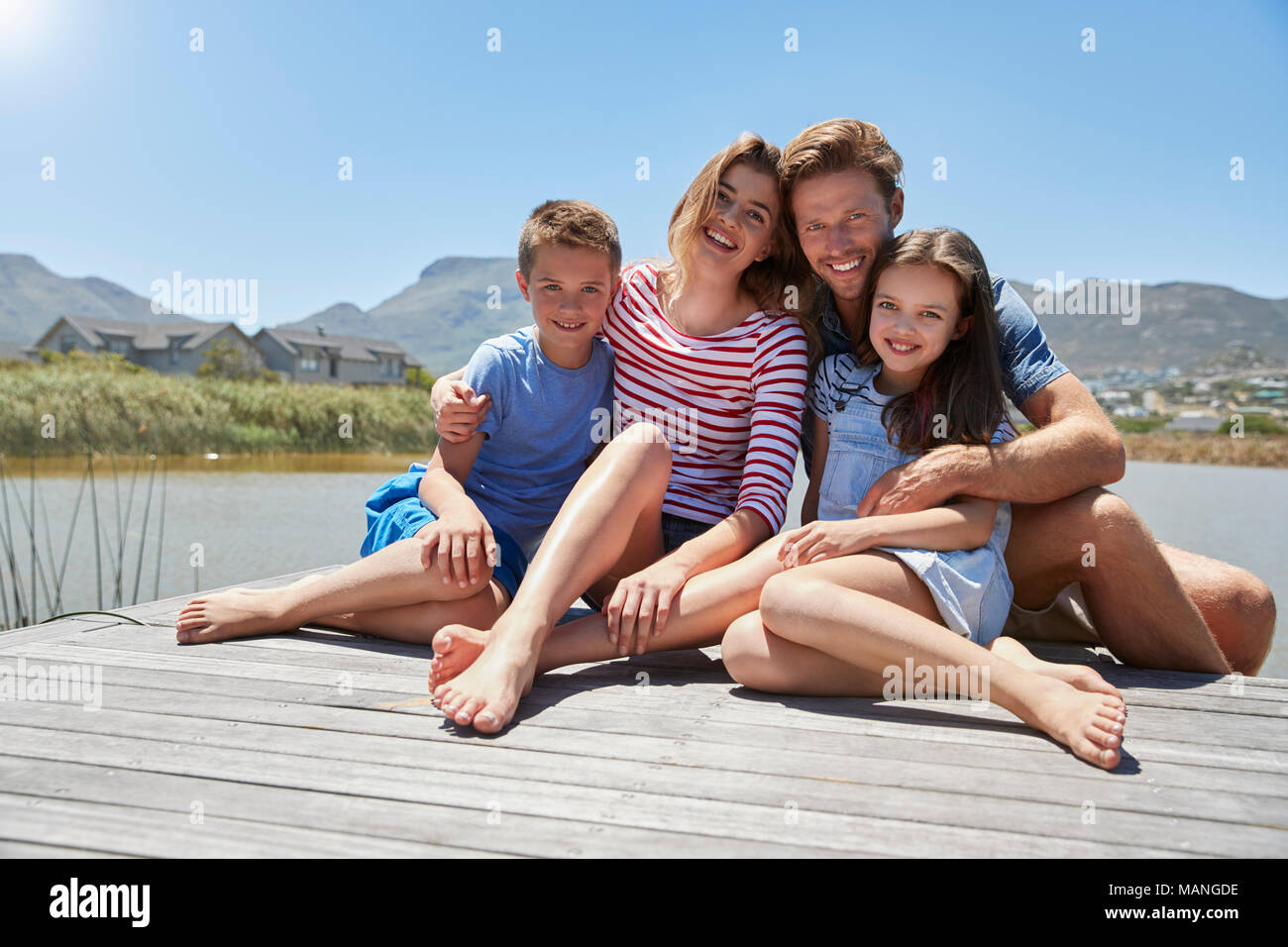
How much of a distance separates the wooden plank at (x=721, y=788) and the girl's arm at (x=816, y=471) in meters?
1.18

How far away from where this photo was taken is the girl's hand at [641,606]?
220 cm

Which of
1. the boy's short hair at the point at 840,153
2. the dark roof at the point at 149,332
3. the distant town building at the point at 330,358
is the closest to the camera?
the boy's short hair at the point at 840,153

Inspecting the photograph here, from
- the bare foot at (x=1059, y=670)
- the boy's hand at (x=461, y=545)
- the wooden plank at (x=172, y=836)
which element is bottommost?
the wooden plank at (x=172, y=836)

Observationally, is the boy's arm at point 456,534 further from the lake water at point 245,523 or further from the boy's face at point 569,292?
the lake water at point 245,523

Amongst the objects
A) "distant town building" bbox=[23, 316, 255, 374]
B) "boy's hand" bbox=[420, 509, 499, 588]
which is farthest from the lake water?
"distant town building" bbox=[23, 316, 255, 374]

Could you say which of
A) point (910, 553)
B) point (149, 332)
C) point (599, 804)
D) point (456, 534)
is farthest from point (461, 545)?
point (149, 332)

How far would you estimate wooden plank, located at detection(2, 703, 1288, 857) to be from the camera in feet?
4.59

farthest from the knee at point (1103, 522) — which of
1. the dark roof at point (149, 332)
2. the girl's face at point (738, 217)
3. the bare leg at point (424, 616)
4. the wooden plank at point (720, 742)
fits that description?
the dark roof at point (149, 332)

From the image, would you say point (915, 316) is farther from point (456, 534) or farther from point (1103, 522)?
point (456, 534)

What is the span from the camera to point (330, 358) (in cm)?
6812

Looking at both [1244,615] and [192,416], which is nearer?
[1244,615]

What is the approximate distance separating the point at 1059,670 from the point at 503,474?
5.27ft

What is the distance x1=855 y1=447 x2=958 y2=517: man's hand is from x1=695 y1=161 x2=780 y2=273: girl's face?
85 centimetres
